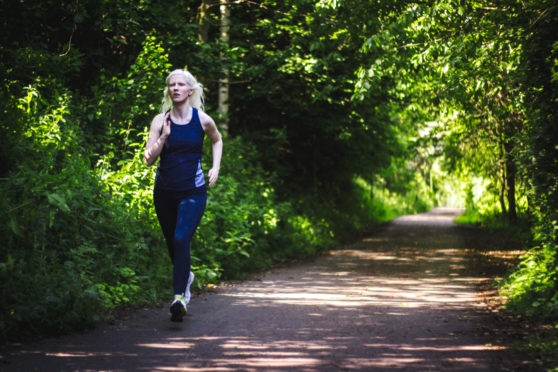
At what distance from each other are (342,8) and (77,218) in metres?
6.22

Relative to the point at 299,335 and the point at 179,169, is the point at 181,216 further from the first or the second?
the point at 299,335

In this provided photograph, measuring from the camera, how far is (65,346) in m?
4.36

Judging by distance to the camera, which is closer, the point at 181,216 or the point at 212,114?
the point at 181,216

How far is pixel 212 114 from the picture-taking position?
12977mm

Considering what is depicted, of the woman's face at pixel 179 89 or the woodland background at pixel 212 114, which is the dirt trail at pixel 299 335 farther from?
the woman's face at pixel 179 89

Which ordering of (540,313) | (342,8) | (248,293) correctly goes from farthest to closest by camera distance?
(342,8), (248,293), (540,313)

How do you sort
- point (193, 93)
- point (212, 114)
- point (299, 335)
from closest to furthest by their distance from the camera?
point (299, 335) < point (193, 93) < point (212, 114)

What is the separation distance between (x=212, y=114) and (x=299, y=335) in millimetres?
8718

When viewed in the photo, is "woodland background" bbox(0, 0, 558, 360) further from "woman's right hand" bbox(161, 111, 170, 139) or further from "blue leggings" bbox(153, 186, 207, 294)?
"woman's right hand" bbox(161, 111, 170, 139)

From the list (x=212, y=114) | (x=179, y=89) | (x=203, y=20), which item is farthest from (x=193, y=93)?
(x=203, y=20)

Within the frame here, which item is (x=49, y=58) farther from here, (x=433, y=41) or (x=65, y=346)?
(x=433, y=41)

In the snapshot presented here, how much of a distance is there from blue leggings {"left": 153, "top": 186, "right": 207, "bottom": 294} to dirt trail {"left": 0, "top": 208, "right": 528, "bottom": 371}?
51 centimetres

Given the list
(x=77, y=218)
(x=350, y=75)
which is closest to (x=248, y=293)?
(x=77, y=218)

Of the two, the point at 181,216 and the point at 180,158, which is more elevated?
the point at 180,158
